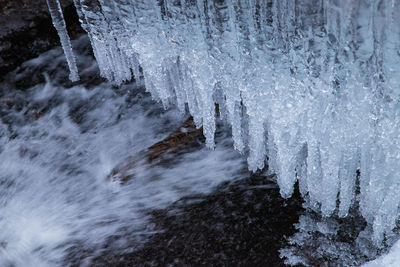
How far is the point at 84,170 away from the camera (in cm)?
332

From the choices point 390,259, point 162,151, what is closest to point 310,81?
point 390,259

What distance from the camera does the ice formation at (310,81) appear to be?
77.6 inches

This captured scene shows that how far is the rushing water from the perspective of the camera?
2961 mm

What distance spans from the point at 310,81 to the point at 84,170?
6.35 feet

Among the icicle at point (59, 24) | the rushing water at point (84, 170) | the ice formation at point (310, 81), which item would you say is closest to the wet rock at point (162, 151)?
the rushing water at point (84, 170)

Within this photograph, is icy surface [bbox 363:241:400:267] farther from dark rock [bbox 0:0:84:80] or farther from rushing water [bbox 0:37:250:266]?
dark rock [bbox 0:0:84:80]

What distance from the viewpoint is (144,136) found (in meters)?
3.46

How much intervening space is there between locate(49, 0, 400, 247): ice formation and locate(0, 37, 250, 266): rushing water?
18.5 inches

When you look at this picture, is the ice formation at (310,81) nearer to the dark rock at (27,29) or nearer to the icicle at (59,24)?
the icicle at (59,24)

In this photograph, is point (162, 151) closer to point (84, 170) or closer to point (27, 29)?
point (84, 170)

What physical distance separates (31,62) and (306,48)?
137 inches

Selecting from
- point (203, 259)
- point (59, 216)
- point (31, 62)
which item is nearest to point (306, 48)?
point (203, 259)

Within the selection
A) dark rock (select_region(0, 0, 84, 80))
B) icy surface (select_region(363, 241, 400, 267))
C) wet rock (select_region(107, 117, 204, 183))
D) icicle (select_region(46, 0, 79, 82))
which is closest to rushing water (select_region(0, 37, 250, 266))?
wet rock (select_region(107, 117, 204, 183))

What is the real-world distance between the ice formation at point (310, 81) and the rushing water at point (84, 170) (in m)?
0.47
